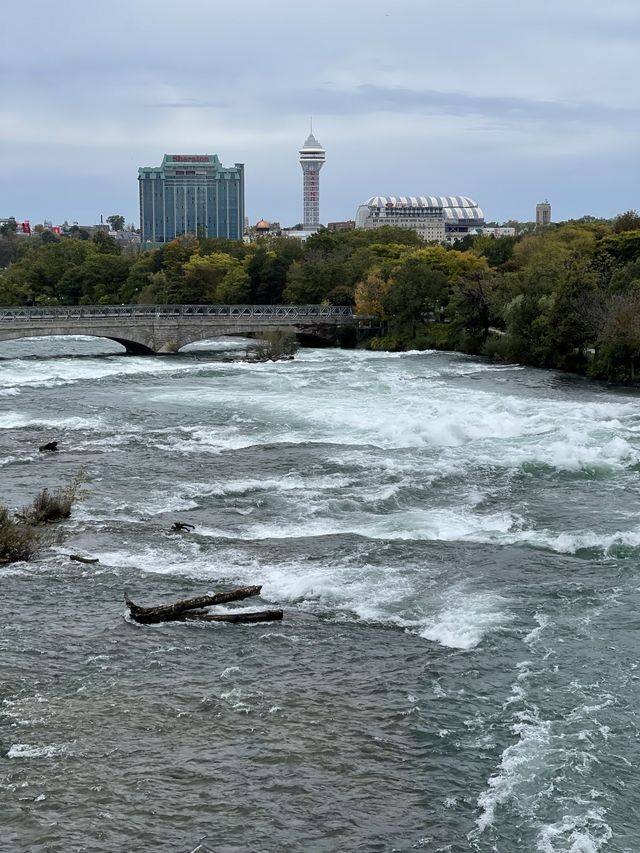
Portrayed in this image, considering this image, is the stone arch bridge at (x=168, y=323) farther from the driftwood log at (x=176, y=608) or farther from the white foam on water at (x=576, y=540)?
the driftwood log at (x=176, y=608)

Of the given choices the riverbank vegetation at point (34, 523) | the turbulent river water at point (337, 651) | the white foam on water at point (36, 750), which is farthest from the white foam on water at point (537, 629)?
the riverbank vegetation at point (34, 523)

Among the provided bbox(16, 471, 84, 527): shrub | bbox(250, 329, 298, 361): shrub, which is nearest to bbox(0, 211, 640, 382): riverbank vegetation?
bbox(250, 329, 298, 361): shrub

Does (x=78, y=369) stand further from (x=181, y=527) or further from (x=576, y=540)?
(x=576, y=540)

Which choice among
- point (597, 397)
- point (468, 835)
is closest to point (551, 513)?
point (468, 835)

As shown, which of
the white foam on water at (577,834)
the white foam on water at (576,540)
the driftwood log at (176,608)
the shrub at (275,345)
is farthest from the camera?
the shrub at (275,345)

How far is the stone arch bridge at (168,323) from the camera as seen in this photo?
8844cm

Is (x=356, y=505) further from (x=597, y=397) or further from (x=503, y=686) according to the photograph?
(x=597, y=397)

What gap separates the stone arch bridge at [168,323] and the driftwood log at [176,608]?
204 feet

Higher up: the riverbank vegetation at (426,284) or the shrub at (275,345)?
the riverbank vegetation at (426,284)

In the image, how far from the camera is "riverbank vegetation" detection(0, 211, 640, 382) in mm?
75750

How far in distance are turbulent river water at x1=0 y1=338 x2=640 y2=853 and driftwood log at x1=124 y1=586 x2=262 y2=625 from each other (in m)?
0.32

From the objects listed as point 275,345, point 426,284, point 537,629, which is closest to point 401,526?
point 537,629

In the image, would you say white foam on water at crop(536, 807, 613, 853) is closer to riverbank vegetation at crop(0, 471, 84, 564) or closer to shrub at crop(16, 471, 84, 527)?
riverbank vegetation at crop(0, 471, 84, 564)

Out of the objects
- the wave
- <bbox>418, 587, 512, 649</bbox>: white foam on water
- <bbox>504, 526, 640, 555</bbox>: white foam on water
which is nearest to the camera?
<bbox>418, 587, 512, 649</bbox>: white foam on water
